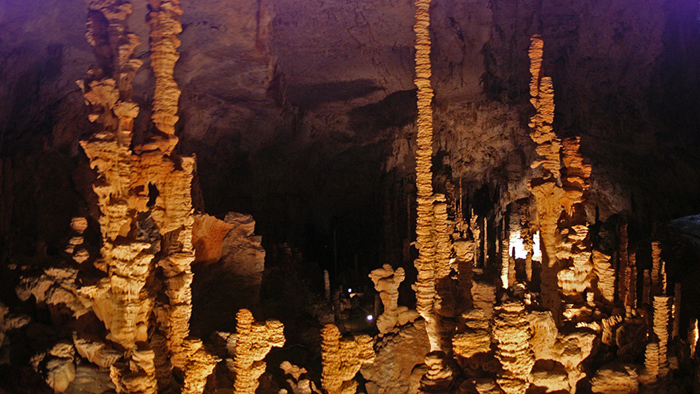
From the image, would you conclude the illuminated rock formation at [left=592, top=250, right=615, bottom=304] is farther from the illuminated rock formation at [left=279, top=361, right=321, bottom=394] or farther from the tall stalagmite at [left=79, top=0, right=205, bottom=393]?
the tall stalagmite at [left=79, top=0, right=205, bottom=393]

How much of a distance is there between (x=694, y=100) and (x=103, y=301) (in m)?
14.6

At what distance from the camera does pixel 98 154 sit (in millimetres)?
5730

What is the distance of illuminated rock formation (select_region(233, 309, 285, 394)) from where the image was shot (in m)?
5.66

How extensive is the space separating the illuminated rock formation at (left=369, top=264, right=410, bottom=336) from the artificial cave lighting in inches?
1.7

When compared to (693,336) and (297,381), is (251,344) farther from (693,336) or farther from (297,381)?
(693,336)

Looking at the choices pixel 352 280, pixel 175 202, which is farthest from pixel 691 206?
pixel 175 202

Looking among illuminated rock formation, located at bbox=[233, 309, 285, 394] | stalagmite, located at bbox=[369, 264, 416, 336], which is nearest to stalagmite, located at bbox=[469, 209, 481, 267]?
stalagmite, located at bbox=[369, 264, 416, 336]

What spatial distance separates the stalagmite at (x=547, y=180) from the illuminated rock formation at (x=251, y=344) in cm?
451

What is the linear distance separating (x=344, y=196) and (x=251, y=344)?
39.7 ft

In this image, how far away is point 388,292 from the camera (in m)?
8.25

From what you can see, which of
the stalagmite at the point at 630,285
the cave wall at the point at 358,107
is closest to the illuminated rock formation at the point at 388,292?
the stalagmite at the point at 630,285

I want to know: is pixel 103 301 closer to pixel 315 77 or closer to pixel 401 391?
pixel 401 391

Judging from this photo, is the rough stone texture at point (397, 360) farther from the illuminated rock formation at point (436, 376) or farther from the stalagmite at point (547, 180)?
the stalagmite at point (547, 180)

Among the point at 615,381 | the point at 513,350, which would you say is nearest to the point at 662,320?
the point at 615,381
